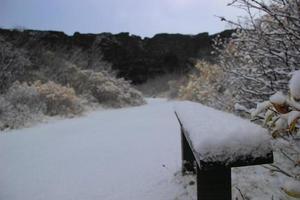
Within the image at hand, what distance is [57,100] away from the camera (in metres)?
9.15

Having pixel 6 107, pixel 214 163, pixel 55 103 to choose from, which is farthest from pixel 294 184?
pixel 55 103

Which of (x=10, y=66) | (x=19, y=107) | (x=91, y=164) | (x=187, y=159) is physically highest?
(x=10, y=66)

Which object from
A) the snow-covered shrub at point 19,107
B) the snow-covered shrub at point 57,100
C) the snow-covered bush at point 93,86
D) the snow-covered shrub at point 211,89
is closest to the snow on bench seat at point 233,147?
the snow-covered shrub at point 211,89

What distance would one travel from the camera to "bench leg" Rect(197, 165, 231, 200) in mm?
1353

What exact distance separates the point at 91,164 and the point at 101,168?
0.25 m

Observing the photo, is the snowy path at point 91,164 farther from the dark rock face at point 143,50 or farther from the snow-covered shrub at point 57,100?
the dark rock face at point 143,50

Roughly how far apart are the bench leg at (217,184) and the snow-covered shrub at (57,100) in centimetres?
795

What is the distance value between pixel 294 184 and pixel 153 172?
8.64 ft

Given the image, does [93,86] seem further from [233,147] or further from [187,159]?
[233,147]

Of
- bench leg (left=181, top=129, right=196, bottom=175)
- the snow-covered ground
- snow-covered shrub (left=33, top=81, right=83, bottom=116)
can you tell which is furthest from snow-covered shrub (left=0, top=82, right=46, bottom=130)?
bench leg (left=181, top=129, right=196, bottom=175)

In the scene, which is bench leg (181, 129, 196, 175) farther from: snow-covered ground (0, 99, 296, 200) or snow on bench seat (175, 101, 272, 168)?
snow on bench seat (175, 101, 272, 168)

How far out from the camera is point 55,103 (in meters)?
9.12

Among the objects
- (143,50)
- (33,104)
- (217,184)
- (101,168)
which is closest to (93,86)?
(33,104)

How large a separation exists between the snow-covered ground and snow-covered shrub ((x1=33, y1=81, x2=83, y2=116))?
2.63m
